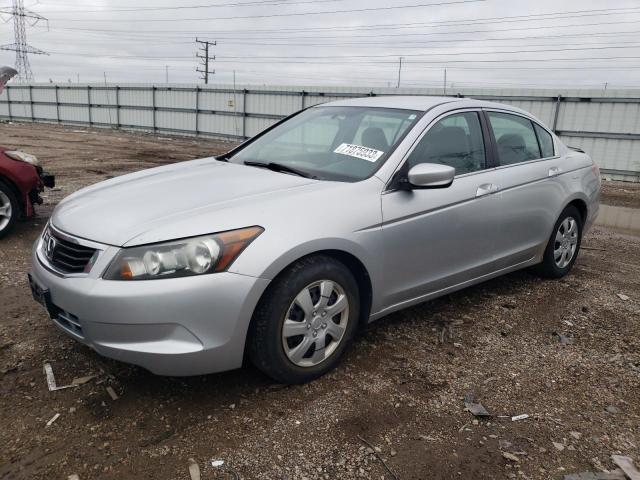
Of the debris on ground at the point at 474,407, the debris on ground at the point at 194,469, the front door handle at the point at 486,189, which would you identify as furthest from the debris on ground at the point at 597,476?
the front door handle at the point at 486,189

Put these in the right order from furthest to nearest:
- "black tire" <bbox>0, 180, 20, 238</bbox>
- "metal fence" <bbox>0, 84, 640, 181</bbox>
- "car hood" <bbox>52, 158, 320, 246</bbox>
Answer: "metal fence" <bbox>0, 84, 640, 181</bbox>
"black tire" <bbox>0, 180, 20, 238</bbox>
"car hood" <bbox>52, 158, 320, 246</bbox>

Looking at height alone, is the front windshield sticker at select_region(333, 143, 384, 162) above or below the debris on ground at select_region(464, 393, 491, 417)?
above

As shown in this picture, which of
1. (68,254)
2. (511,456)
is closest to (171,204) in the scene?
(68,254)

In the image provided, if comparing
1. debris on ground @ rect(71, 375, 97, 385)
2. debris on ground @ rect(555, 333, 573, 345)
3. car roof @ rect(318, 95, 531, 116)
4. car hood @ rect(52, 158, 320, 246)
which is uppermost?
car roof @ rect(318, 95, 531, 116)

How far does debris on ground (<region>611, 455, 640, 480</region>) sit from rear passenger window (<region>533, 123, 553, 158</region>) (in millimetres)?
2771

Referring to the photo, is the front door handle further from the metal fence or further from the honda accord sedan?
the metal fence

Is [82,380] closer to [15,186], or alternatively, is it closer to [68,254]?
[68,254]

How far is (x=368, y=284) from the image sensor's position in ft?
10.2

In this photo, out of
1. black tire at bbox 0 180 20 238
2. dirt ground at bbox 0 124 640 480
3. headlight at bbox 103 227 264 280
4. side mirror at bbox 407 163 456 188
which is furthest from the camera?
black tire at bbox 0 180 20 238

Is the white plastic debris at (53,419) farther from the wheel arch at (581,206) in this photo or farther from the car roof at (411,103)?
the wheel arch at (581,206)

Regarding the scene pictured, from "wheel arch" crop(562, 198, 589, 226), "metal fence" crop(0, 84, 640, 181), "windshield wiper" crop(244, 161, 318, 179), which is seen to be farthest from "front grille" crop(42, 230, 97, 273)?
"metal fence" crop(0, 84, 640, 181)

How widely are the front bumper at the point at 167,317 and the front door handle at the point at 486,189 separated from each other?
1866 millimetres

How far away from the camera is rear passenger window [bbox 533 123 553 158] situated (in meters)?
4.62

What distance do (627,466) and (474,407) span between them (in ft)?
2.37
